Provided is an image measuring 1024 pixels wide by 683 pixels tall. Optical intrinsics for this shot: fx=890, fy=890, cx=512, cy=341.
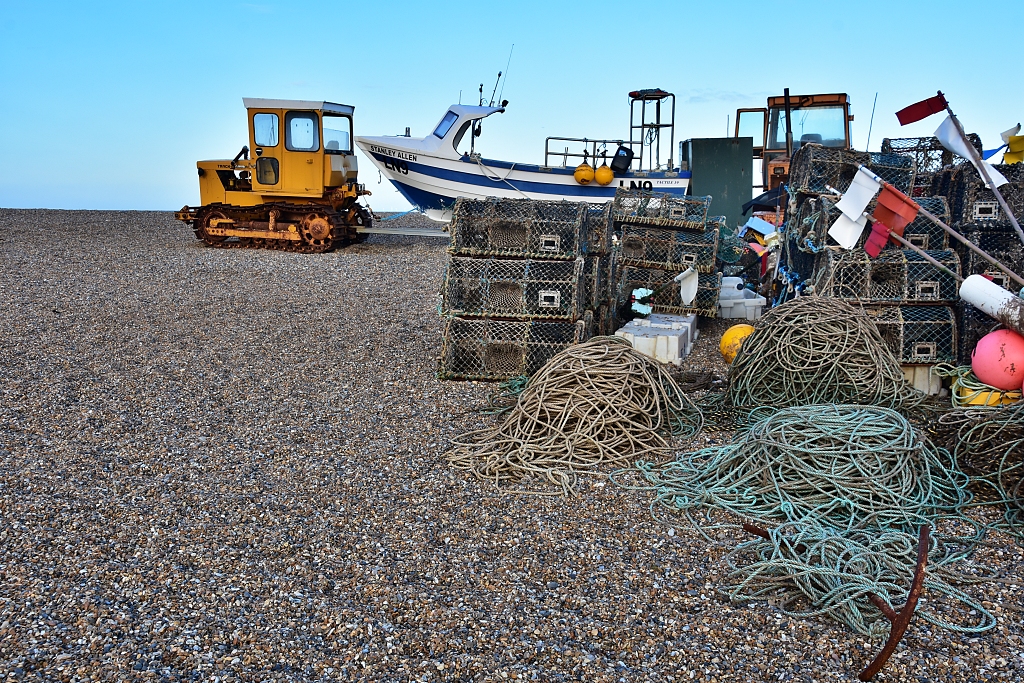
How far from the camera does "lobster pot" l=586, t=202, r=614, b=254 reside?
25.3ft

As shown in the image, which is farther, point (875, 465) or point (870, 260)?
point (870, 260)

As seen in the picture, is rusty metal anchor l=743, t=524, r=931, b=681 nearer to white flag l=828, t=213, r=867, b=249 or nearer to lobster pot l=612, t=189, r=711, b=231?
white flag l=828, t=213, r=867, b=249

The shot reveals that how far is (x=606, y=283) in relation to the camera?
786cm

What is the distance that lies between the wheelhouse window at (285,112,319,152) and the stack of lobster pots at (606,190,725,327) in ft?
22.2

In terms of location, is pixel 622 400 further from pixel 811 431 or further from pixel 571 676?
pixel 571 676

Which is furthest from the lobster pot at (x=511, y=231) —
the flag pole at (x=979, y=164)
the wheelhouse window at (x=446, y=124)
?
the wheelhouse window at (x=446, y=124)

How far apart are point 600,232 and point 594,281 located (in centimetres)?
→ 80

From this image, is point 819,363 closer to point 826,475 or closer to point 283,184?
point 826,475

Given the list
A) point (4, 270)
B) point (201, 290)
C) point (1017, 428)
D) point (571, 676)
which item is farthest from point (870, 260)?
point (4, 270)

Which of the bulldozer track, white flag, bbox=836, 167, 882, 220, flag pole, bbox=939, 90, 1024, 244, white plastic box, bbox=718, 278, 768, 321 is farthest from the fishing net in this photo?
the bulldozer track

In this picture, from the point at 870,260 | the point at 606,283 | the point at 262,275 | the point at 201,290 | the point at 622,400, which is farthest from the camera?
the point at 262,275

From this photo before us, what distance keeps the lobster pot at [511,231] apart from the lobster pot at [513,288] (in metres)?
0.09

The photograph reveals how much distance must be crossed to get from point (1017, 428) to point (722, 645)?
2382mm

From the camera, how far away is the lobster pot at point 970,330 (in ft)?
19.8
